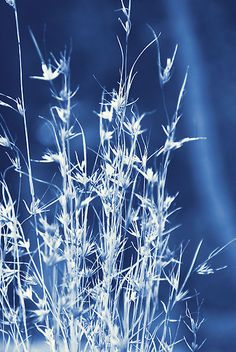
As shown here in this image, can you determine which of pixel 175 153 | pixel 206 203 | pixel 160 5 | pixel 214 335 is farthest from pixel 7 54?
pixel 214 335

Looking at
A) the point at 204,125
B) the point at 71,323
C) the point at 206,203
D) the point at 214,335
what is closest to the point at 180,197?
the point at 206,203

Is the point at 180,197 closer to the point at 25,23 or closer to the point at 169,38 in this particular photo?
the point at 169,38

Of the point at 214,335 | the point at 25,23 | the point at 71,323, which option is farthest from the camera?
the point at 214,335

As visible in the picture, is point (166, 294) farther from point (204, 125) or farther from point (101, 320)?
point (101, 320)

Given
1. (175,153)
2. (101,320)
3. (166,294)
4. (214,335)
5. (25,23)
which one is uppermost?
(25,23)

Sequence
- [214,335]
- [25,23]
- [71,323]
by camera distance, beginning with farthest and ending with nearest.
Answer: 1. [214,335]
2. [25,23]
3. [71,323]

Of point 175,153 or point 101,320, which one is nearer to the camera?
point 101,320

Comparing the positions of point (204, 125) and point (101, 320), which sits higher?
point (204, 125)
